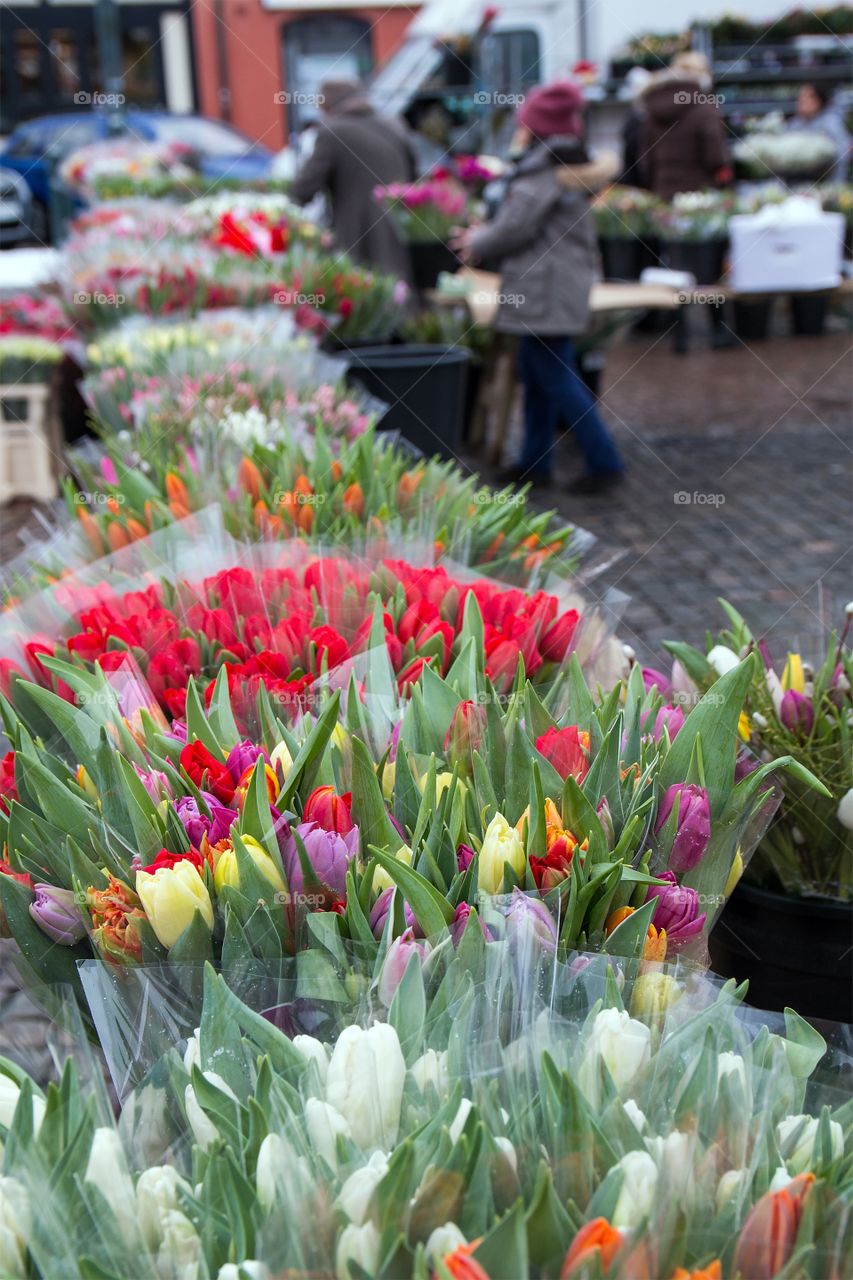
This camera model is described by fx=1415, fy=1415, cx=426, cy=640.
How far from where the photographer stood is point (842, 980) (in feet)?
6.28

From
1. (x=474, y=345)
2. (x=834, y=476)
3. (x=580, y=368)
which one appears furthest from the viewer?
(x=580, y=368)

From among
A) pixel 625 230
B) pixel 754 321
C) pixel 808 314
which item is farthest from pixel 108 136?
pixel 808 314

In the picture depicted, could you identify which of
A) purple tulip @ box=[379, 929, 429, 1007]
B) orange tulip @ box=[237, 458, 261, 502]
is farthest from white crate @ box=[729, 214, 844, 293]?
purple tulip @ box=[379, 929, 429, 1007]

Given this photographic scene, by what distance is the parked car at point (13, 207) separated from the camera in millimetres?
13883

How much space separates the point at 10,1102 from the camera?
3.65 feet

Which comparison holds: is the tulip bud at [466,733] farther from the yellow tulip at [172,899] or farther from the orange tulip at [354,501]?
the orange tulip at [354,501]

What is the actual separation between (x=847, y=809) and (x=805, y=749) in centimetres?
13

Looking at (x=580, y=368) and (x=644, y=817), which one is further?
(x=580, y=368)

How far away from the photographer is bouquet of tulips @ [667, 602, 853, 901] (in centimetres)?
189

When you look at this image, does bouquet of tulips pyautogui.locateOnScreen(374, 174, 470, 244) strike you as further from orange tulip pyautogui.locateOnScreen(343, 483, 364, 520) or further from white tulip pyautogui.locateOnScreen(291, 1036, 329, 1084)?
white tulip pyautogui.locateOnScreen(291, 1036, 329, 1084)

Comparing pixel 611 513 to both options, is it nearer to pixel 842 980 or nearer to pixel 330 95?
pixel 330 95

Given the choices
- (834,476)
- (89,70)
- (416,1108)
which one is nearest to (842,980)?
(416,1108)

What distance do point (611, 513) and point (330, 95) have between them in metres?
2.82

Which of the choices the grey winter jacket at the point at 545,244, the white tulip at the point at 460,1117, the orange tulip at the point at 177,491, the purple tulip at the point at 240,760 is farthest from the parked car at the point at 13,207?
the white tulip at the point at 460,1117
